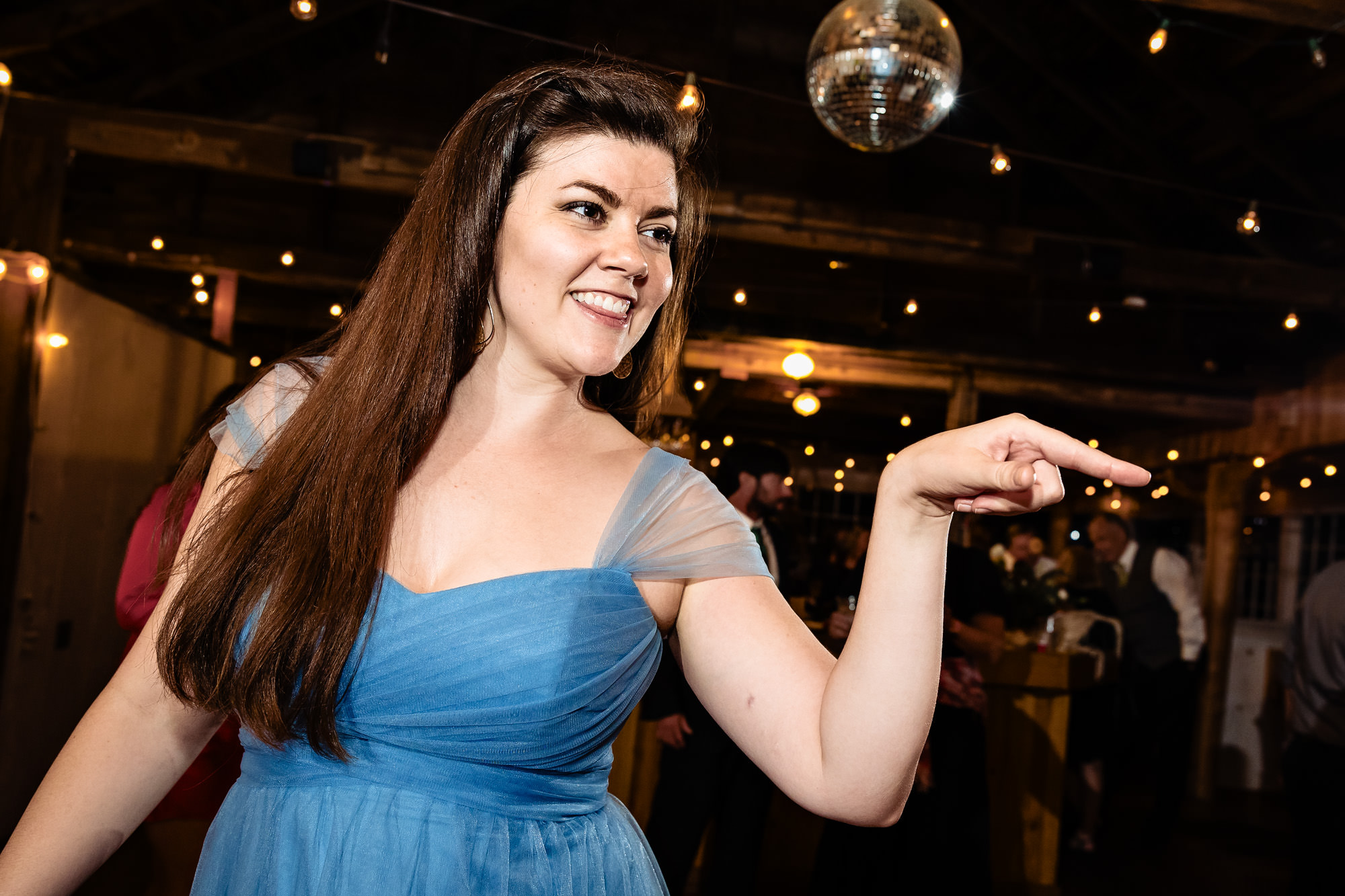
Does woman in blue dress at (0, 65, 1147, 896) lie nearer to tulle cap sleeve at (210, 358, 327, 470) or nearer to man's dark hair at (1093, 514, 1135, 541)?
tulle cap sleeve at (210, 358, 327, 470)

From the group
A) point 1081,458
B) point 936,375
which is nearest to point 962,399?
point 936,375

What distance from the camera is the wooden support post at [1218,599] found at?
7195 mm

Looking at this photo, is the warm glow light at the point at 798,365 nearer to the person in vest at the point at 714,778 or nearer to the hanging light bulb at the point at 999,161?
the hanging light bulb at the point at 999,161

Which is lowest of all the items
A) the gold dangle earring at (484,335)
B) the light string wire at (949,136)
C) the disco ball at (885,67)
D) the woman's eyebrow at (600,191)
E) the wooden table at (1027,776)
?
the wooden table at (1027,776)

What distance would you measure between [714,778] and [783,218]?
3.56 metres

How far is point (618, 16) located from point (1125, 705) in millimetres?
6632

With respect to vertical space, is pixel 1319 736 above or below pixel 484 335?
below

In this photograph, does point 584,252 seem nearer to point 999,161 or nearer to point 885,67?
point 885,67

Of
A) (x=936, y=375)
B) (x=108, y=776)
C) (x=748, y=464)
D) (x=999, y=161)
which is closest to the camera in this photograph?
(x=108, y=776)

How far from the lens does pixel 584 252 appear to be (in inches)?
43.1

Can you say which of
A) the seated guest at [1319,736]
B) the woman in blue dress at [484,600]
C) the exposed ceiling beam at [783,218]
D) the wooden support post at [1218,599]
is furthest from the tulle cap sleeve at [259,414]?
the wooden support post at [1218,599]

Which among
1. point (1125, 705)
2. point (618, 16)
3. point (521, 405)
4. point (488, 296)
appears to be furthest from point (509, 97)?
point (618, 16)

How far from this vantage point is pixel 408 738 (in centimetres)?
100

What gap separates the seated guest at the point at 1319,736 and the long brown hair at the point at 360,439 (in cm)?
293
